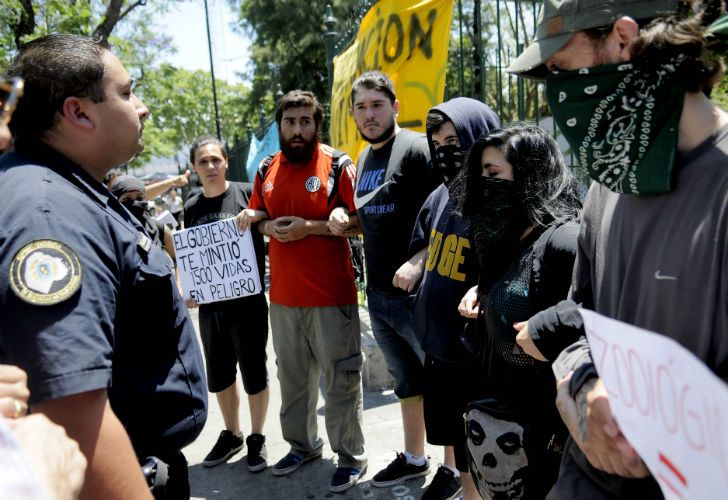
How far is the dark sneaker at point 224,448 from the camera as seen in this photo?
3.67 metres

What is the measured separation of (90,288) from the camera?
133 cm

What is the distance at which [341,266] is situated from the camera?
11.1 ft

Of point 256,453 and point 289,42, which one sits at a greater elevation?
point 289,42

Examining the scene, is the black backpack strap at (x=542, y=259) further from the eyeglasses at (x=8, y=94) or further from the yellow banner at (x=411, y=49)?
the yellow banner at (x=411, y=49)

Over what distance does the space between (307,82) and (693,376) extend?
20.6 meters

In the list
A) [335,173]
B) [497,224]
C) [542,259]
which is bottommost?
[542,259]

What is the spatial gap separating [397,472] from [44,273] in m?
2.49

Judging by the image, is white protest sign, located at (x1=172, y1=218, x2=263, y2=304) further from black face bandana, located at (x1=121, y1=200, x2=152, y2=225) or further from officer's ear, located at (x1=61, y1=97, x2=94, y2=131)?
officer's ear, located at (x1=61, y1=97, x2=94, y2=131)

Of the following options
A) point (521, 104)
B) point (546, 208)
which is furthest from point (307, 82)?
point (546, 208)

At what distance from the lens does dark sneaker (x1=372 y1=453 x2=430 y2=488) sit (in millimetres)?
3232

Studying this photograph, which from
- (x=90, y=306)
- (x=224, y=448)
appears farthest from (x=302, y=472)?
(x=90, y=306)

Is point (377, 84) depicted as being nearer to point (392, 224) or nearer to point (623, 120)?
point (392, 224)

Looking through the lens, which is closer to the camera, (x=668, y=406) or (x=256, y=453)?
(x=668, y=406)

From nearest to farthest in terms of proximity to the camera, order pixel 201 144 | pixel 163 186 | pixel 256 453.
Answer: pixel 256 453 → pixel 201 144 → pixel 163 186
